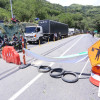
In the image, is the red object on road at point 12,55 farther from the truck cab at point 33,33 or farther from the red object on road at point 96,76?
the truck cab at point 33,33

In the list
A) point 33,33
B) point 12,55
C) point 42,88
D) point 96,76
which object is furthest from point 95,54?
point 33,33

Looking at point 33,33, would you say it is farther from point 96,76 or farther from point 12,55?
point 96,76

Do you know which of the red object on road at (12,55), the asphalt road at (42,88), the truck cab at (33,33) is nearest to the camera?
the asphalt road at (42,88)

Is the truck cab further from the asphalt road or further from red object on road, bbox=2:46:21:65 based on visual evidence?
the asphalt road

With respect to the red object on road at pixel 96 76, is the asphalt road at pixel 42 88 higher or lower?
lower

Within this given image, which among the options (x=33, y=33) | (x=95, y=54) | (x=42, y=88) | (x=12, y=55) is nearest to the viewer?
(x=42, y=88)

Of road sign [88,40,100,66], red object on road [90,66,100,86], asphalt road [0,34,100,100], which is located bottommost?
asphalt road [0,34,100,100]

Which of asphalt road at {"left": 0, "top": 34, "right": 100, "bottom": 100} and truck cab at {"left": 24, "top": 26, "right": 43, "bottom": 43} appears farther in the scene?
truck cab at {"left": 24, "top": 26, "right": 43, "bottom": 43}

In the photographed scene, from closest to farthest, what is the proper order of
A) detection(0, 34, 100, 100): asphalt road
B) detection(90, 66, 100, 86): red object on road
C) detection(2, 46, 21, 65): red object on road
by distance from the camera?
detection(0, 34, 100, 100): asphalt road, detection(90, 66, 100, 86): red object on road, detection(2, 46, 21, 65): red object on road

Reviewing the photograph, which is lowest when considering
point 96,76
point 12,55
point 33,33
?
point 96,76

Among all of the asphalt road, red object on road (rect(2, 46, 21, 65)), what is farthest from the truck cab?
the asphalt road

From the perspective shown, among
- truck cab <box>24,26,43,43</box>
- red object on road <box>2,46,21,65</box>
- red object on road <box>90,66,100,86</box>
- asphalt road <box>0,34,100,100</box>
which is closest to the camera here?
asphalt road <box>0,34,100,100</box>

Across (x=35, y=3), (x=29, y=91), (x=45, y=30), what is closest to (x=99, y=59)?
(x=29, y=91)

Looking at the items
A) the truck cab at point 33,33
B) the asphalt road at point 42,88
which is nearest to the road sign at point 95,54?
the asphalt road at point 42,88
